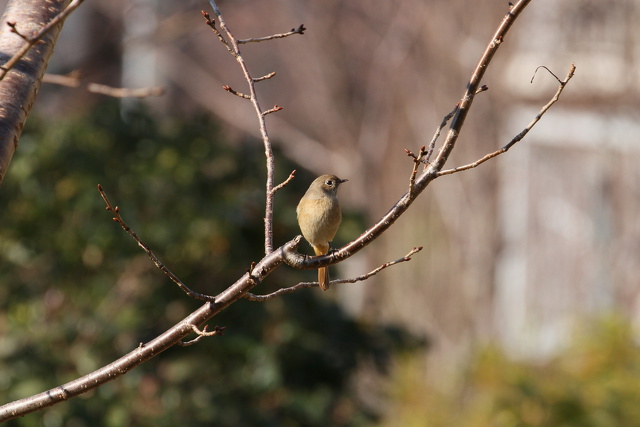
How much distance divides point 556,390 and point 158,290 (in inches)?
92.3

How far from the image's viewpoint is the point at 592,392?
17.9ft

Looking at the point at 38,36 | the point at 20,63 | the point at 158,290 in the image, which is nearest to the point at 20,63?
the point at 20,63

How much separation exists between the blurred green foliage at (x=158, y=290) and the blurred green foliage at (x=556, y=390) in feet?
2.37

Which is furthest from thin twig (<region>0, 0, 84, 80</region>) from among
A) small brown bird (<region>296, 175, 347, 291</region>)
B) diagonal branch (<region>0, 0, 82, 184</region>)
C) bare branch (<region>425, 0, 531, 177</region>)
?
small brown bird (<region>296, 175, 347, 291</region>)

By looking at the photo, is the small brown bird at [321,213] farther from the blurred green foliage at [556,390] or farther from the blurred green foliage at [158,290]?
the blurred green foliage at [556,390]

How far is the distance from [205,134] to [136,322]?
134 centimetres

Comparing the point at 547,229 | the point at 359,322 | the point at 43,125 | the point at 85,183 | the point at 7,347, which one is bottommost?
the point at 7,347

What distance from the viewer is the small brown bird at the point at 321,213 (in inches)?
99.3

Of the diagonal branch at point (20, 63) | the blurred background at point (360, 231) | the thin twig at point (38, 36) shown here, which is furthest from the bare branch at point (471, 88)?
the blurred background at point (360, 231)

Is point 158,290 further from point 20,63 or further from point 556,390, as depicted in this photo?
point 20,63

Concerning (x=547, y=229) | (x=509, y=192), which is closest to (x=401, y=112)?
(x=509, y=192)

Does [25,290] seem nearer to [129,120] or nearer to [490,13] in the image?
[129,120]

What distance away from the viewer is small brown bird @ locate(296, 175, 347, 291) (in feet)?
8.28

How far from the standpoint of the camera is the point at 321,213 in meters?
2.52
